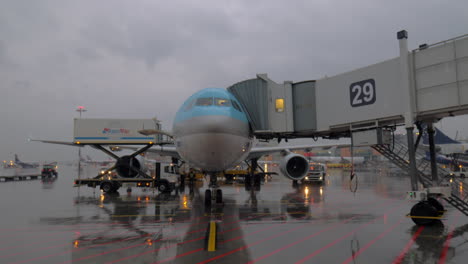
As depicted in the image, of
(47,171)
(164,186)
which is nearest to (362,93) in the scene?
(164,186)

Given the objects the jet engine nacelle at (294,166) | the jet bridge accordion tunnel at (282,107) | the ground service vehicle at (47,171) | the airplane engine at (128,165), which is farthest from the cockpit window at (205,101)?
the ground service vehicle at (47,171)

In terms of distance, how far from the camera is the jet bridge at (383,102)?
7516mm

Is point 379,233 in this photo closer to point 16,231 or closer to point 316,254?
point 316,254

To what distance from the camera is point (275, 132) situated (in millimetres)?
10406

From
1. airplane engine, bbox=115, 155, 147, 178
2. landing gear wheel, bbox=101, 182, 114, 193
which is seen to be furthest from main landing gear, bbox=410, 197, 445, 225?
landing gear wheel, bbox=101, 182, 114, 193

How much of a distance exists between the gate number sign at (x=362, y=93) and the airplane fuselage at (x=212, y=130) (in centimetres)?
340

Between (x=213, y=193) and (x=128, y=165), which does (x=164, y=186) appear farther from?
(x=213, y=193)

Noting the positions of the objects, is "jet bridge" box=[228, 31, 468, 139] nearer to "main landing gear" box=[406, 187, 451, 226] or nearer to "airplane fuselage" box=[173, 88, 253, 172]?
"airplane fuselage" box=[173, 88, 253, 172]

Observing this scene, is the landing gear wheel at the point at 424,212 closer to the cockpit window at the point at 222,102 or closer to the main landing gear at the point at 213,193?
the cockpit window at the point at 222,102

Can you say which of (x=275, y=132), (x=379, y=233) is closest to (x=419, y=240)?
(x=379, y=233)

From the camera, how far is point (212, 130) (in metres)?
8.20

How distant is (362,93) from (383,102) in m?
0.69

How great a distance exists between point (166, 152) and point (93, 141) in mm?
4301

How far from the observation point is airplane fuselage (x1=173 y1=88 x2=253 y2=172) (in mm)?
8297
